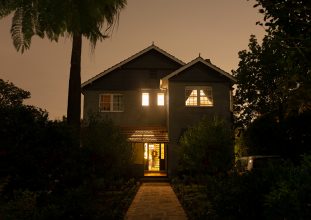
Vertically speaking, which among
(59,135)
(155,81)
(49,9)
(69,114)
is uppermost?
(155,81)

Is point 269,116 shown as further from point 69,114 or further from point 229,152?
point 69,114

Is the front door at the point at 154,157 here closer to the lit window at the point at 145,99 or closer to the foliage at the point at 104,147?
the lit window at the point at 145,99

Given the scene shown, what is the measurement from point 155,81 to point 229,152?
38.8ft

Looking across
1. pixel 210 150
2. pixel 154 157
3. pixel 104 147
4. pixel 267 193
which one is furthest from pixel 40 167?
pixel 154 157

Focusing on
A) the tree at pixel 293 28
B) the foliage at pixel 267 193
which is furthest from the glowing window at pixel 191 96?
the foliage at pixel 267 193

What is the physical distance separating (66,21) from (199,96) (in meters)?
19.6

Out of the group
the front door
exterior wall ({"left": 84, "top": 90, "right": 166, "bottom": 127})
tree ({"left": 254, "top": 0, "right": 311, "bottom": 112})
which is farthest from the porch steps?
tree ({"left": 254, "top": 0, "right": 311, "bottom": 112})

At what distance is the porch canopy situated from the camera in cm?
2908

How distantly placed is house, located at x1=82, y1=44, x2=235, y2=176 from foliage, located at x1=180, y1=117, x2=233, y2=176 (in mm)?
6575

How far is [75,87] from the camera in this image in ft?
54.4

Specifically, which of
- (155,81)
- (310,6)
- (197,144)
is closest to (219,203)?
(310,6)

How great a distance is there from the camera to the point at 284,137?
97.9 feet

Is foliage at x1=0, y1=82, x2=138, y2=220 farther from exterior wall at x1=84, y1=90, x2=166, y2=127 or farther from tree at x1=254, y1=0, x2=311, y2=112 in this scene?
exterior wall at x1=84, y1=90, x2=166, y2=127

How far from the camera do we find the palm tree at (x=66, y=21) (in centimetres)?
1042
